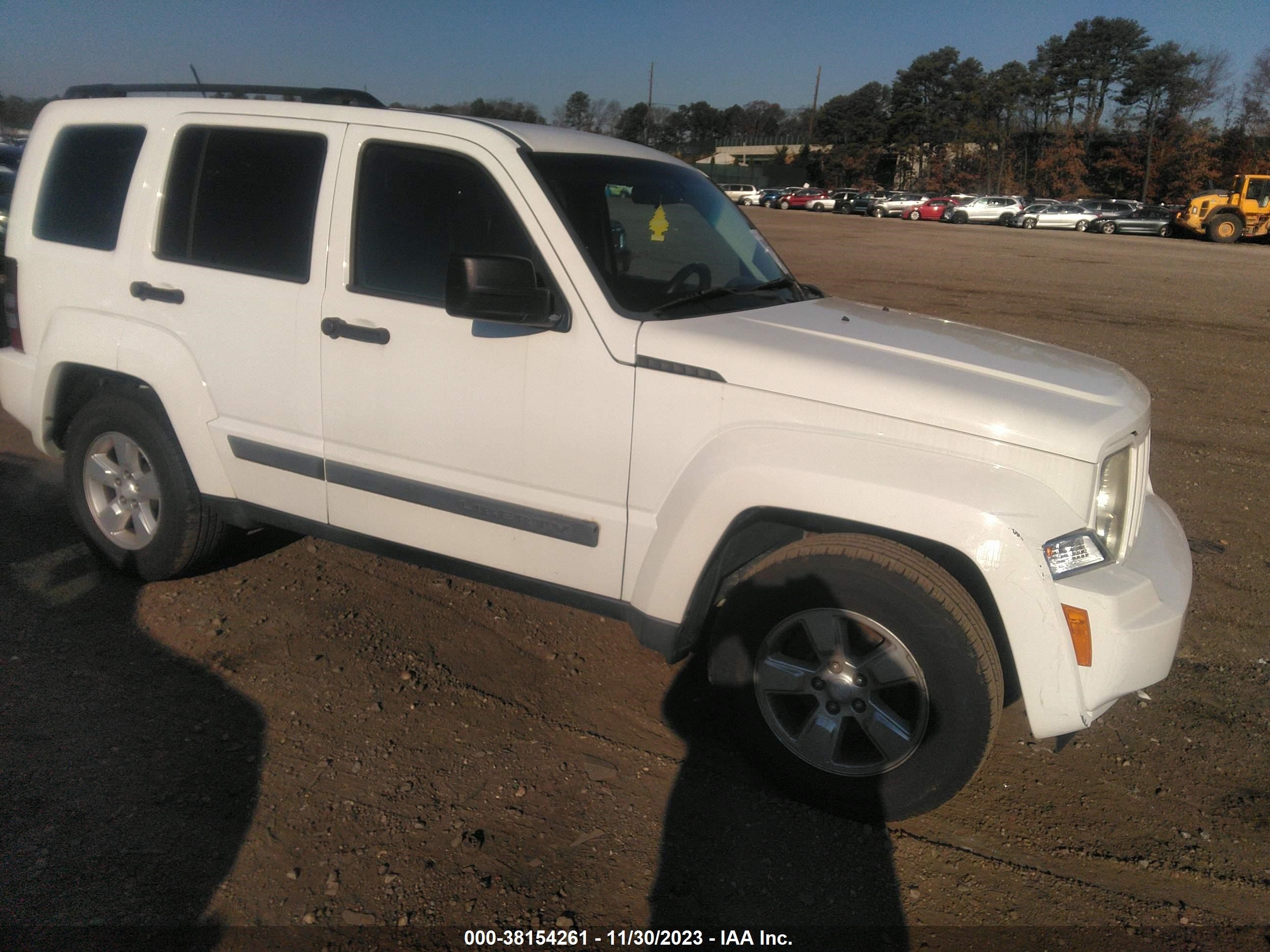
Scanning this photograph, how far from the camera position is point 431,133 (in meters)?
3.28

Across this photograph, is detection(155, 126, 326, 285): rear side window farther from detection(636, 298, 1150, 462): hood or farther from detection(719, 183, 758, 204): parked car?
detection(719, 183, 758, 204): parked car

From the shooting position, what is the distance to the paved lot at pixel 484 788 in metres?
2.56

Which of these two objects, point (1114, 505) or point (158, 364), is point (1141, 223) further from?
point (158, 364)

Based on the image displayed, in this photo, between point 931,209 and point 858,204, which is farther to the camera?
point 858,204

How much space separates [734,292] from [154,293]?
7.61 ft

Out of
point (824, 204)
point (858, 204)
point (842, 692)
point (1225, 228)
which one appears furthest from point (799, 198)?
point (842, 692)

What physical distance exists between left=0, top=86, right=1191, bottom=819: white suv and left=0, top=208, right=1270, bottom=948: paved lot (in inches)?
11.5

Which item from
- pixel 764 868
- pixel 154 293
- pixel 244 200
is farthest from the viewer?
pixel 154 293

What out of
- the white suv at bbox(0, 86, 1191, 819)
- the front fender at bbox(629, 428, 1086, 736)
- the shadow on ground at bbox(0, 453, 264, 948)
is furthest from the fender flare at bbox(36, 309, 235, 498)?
the front fender at bbox(629, 428, 1086, 736)

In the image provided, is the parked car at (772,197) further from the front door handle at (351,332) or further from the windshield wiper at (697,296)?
the front door handle at (351,332)

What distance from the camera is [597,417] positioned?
300cm

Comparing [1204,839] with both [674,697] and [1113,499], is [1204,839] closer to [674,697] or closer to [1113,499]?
[1113,499]

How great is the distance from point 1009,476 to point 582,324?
4.52ft

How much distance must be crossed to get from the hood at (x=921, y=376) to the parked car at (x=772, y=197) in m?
57.1
